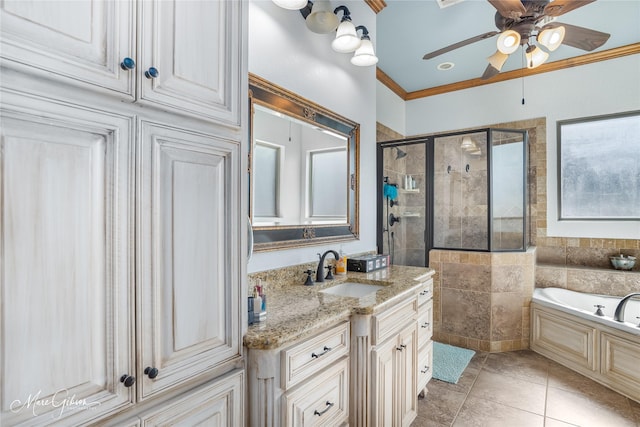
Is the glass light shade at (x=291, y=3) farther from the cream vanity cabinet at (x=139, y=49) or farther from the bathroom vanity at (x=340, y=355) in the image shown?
the bathroom vanity at (x=340, y=355)

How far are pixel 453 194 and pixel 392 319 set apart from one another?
248cm

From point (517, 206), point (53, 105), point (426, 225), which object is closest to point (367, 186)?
point (426, 225)

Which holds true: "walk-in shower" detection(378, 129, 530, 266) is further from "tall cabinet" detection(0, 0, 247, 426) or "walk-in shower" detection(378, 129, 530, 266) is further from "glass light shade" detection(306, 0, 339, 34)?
"tall cabinet" detection(0, 0, 247, 426)

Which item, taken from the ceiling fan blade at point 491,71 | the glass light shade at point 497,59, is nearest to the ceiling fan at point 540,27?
the glass light shade at point 497,59

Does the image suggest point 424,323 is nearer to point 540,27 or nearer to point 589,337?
point 589,337

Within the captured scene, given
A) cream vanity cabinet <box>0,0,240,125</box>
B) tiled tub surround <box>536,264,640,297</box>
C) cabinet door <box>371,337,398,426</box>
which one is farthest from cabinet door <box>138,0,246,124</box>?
tiled tub surround <box>536,264,640,297</box>

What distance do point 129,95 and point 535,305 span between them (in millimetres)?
3784

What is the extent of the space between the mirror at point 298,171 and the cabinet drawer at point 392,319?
0.69 metres

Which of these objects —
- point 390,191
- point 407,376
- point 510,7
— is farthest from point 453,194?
point 407,376

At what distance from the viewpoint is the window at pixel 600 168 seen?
3.62 m

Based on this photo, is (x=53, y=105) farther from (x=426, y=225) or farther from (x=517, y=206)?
(x=517, y=206)

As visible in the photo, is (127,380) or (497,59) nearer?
(127,380)

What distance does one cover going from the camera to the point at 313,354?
1269 millimetres

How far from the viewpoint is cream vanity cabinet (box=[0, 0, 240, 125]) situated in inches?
26.2
